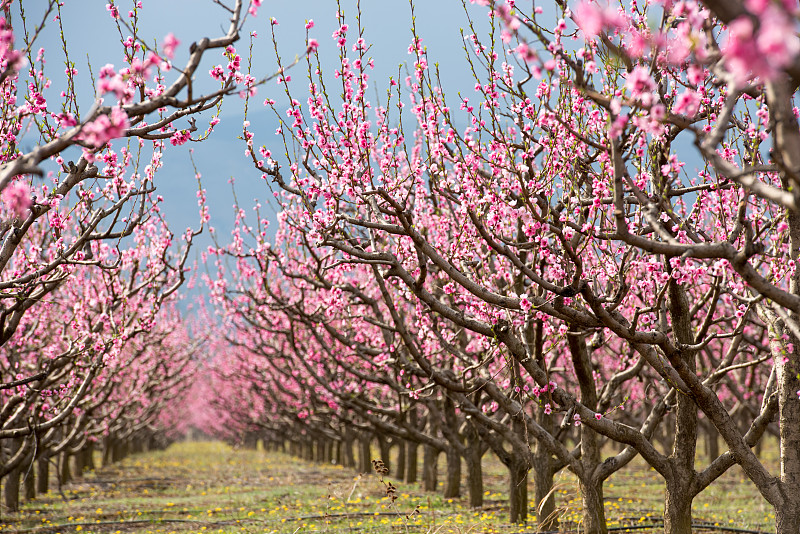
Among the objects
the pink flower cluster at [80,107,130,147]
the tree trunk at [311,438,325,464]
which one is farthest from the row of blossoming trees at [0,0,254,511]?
the tree trunk at [311,438,325,464]

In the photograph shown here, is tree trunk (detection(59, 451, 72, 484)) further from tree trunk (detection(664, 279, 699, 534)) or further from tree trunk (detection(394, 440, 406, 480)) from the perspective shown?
tree trunk (detection(664, 279, 699, 534))

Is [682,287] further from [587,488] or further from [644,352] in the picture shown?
[587,488]

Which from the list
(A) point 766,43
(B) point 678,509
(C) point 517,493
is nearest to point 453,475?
(C) point 517,493

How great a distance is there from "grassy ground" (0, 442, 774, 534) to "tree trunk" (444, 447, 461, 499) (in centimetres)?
41

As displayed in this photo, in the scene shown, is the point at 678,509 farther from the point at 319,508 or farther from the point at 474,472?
the point at 319,508

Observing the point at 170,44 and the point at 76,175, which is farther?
the point at 76,175

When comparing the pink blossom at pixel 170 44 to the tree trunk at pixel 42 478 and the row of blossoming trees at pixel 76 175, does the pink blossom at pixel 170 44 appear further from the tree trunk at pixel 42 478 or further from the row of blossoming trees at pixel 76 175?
the tree trunk at pixel 42 478

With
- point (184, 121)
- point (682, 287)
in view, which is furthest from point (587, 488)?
point (184, 121)

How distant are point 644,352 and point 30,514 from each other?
1497 cm

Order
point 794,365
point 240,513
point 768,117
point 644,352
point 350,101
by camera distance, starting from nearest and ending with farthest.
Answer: point 768,117, point 644,352, point 794,365, point 350,101, point 240,513

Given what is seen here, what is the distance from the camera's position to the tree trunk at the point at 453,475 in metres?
15.8

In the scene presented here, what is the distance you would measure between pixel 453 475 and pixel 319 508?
3.45 meters

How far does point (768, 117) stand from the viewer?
512 cm

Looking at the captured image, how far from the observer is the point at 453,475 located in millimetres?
15992
